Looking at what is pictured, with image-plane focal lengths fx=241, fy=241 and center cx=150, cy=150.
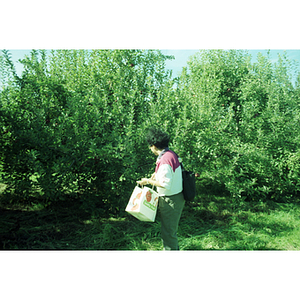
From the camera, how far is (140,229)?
14.0ft

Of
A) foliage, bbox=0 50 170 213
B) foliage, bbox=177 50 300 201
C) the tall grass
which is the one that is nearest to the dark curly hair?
foliage, bbox=0 50 170 213

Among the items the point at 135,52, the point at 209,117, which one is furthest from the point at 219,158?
the point at 135,52

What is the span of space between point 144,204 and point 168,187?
1.08 feet

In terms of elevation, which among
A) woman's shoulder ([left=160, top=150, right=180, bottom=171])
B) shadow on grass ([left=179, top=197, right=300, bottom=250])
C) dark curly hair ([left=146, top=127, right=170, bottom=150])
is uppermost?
dark curly hair ([left=146, top=127, right=170, bottom=150])

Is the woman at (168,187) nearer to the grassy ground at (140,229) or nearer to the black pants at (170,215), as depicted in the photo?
the black pants at (170,215)

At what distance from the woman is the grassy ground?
1.01m

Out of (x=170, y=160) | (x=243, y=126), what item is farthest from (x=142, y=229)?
(x=243, y=126)

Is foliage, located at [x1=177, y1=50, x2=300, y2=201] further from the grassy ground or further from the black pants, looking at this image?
the black pants

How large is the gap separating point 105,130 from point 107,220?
1683 millimetres

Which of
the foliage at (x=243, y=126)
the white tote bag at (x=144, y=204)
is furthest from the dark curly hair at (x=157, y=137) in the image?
the foliage at (x=243, y=126)

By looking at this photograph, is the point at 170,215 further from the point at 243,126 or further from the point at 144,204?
the point at 243,126

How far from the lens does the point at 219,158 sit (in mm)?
4816

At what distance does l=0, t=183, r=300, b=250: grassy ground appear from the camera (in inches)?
146

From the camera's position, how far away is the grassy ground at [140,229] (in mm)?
3715
